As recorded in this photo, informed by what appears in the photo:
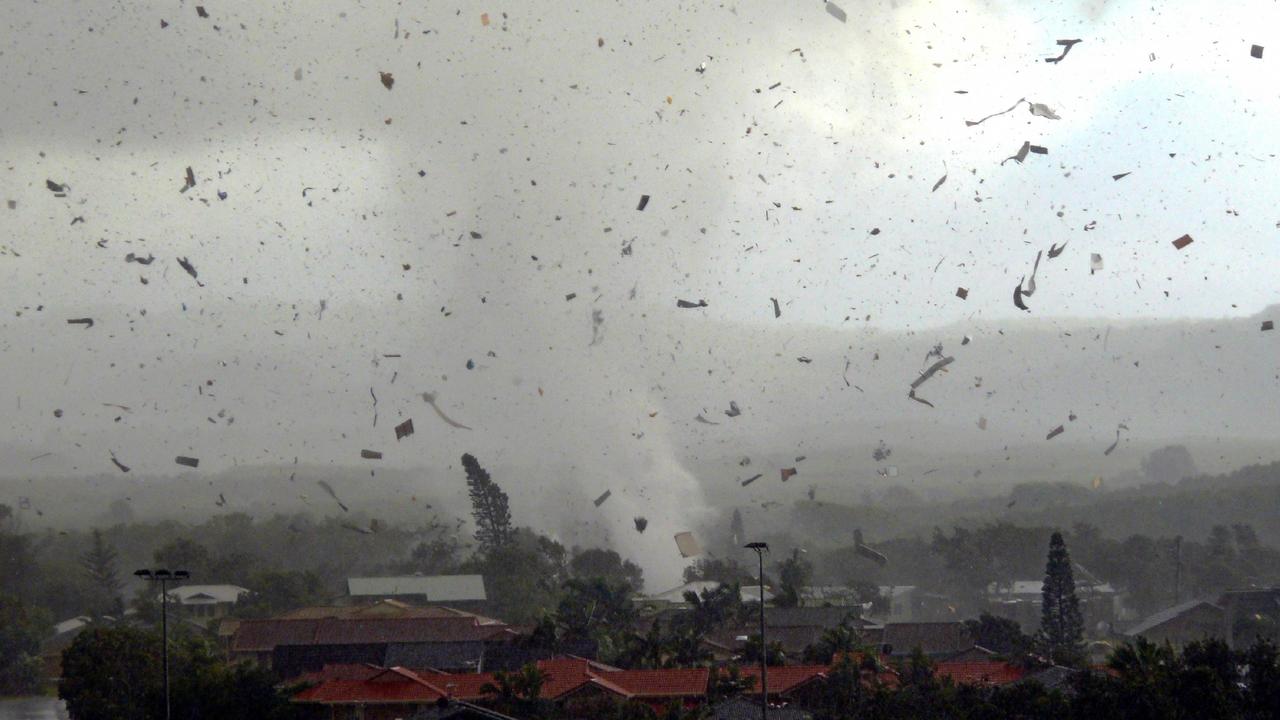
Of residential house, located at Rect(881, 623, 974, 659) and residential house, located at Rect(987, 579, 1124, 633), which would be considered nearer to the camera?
residential house, located at Rect(881, 623, 974, 659)

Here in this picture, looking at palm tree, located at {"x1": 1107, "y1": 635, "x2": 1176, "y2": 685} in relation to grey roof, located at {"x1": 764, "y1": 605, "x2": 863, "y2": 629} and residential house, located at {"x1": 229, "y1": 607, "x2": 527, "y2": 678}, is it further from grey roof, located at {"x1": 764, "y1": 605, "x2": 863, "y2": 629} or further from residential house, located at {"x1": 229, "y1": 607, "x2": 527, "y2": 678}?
grey roof, located at {"x1": 764, "y1": 605, "x2": 863, "y2": 629}

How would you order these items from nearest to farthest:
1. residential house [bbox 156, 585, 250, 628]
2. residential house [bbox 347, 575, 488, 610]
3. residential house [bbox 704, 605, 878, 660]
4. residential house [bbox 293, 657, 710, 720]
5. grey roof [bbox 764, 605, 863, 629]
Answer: residential house [bbox 293, 657, 710, 720], residential house [bbox 704, 605, 878, 660], grey roof [bbox 764, 605, 863, 629], residential house [bbox 156, 585, 250, 628], residential house [bbox 347, 575, 488, 610]

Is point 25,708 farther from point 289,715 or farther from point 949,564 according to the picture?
point 949,564

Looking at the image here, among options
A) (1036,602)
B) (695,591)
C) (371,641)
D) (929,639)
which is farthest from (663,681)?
(1036,602)

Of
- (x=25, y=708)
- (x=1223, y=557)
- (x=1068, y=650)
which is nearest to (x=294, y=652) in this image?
(x=25, y=708)

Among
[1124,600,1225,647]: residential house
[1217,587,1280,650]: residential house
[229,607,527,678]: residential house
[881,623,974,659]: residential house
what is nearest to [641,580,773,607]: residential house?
[881,623,974,659]: residential house

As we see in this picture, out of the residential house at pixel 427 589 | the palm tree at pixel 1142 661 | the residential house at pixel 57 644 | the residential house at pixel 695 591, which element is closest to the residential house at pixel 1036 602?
the residential house at pixel 695 591

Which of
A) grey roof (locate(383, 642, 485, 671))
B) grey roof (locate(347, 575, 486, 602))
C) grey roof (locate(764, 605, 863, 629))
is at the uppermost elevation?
grey roof (locate(347, 575, 486, 602))
